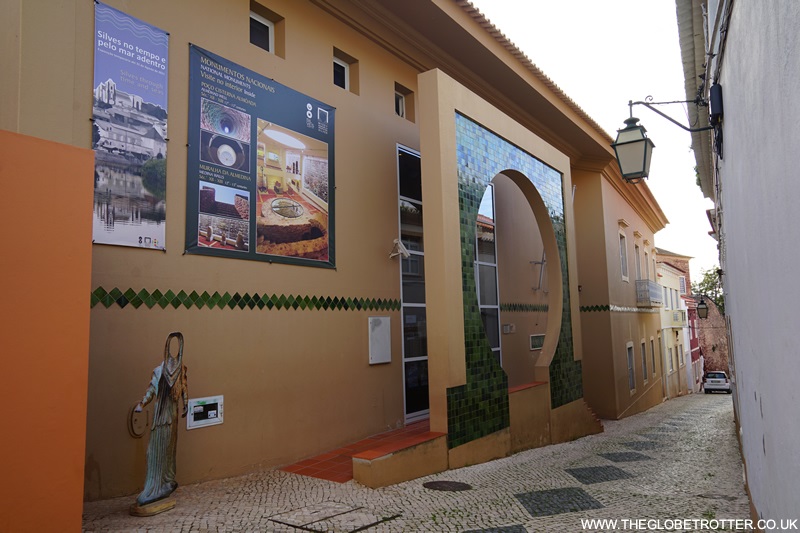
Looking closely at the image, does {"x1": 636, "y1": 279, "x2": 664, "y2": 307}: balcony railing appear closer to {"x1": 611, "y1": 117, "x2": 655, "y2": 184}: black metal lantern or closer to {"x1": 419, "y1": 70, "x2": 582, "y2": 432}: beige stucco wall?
{"x1": 419, "y1": 70, "x2": 582, "y2": 432}: beige stucco wall

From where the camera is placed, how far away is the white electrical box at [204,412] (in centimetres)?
628

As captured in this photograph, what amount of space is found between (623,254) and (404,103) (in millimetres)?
12692

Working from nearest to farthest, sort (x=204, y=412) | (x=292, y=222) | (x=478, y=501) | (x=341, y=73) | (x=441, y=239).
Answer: (x=478, y=501) < (x=204, y=412) < (x=292, y=222) < (x=441, y=239) < (x=341, y=73)

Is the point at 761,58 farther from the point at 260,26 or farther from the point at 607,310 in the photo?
the point at 607,310

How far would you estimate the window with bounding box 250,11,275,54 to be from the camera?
775cm

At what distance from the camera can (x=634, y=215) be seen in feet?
75.7

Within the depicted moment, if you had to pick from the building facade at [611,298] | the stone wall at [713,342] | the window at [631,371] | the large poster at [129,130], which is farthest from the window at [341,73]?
the stone wall at [713,342]

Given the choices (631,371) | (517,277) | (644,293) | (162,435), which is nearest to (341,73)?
(162,435)

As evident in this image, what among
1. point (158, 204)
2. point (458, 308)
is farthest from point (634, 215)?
point (158, 204)

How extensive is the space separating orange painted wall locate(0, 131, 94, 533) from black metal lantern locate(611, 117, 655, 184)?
5.89m

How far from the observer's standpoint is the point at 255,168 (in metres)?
7.23

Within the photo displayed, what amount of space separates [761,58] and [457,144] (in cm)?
596

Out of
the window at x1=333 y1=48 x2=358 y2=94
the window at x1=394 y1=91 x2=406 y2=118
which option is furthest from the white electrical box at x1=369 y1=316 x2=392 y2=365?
the window at x1=394 y1=91 x2=406 y2=118

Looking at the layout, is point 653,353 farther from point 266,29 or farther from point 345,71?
point 266,29
